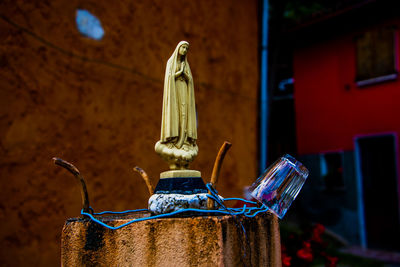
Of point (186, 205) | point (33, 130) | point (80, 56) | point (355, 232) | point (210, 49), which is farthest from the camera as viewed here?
point (355, 232)

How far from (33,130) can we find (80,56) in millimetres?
927

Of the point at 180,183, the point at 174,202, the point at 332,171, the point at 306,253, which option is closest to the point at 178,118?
the point at 180,183

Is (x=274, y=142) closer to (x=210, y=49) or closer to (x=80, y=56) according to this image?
(x=210, y=49)

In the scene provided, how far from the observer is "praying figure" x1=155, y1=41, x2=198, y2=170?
204 centimetres

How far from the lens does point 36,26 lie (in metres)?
3.56

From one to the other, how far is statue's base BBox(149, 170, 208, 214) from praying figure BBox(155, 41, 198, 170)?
93 mm

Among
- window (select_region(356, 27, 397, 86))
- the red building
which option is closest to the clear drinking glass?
the red building

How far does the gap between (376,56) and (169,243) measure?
28.3ft

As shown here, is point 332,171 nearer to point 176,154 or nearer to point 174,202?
point 176,154

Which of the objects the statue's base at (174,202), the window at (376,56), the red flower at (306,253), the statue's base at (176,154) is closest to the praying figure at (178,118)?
the statue's base at (176,154)

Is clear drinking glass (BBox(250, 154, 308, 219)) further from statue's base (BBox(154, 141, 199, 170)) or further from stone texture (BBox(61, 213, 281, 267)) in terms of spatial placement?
statue's base (BBox(154, 141, 199, 170))

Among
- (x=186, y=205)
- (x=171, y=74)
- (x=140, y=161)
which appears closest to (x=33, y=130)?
(x=140, y=161)

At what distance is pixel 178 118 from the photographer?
208 centimetres

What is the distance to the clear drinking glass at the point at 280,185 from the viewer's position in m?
1.68
